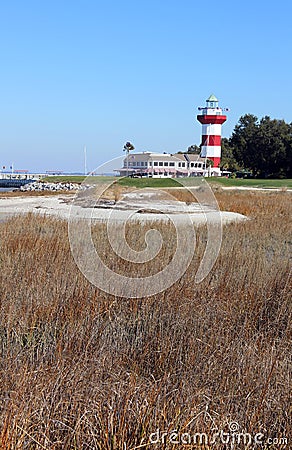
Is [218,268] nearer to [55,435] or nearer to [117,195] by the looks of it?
[55,435]

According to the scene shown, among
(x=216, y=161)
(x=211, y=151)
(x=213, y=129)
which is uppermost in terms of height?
(x=213, y=129)

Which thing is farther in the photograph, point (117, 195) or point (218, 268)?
point (117, 195)

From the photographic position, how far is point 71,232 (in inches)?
355

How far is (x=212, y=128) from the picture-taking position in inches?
2219

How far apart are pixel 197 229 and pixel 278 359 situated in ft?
22.0

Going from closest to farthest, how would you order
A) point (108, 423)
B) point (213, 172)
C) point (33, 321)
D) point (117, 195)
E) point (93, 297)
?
point (108, 423), point (33, 321), point (93, 297), point (117, 195), point (213, 172)

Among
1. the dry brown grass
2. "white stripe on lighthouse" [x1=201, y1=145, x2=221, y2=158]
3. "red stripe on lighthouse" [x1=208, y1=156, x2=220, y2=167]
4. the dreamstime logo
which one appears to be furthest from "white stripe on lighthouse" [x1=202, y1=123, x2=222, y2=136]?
the dry brown grass

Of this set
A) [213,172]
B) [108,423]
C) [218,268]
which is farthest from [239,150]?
[108,423]

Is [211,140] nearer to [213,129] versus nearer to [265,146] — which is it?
[213,129]

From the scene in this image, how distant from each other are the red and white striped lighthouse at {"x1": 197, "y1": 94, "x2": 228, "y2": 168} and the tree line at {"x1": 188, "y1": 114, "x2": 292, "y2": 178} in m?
2.80

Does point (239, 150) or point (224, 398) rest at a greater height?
point (239, 150)

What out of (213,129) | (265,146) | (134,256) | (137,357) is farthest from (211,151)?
(137,357)
